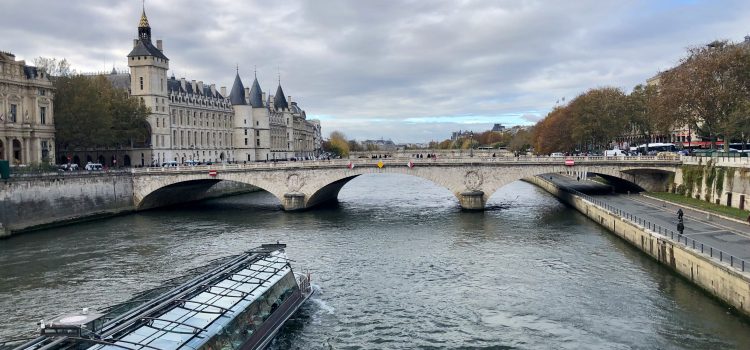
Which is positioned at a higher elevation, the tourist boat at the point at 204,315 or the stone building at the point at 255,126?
the stone building at the point at 255,126

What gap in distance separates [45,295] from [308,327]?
14476mm

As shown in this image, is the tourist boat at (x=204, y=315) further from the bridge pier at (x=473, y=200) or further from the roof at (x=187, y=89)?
the roof at (x=187, y=89)

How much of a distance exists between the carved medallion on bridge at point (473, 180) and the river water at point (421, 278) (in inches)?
164

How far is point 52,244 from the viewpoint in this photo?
43.3 meters

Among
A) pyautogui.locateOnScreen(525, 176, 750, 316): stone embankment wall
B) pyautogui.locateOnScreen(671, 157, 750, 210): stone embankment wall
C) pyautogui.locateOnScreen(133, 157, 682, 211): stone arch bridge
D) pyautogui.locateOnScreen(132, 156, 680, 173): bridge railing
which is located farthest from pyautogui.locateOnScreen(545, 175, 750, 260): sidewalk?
pyautogui.locateOnScreen(132, 156, 680, 173): bridge railing

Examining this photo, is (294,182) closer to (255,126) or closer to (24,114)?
(24,114)

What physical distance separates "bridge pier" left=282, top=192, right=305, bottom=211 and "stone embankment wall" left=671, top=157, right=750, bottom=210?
36.0 m

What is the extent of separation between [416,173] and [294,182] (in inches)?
498

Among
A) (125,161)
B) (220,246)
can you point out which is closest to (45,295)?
(220,246)

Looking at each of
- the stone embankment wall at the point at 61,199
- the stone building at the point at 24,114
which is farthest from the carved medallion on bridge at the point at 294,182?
the stone building at the point at 24,114

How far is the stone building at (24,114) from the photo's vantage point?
211ft

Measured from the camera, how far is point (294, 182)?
2403 inches

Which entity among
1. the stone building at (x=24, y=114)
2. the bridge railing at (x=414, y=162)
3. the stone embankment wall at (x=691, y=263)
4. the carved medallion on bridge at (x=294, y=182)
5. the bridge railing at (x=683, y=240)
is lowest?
the stone embankment wall at (x=691, y=263)

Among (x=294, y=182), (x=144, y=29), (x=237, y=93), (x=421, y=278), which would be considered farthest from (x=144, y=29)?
(x=421, y=278)
